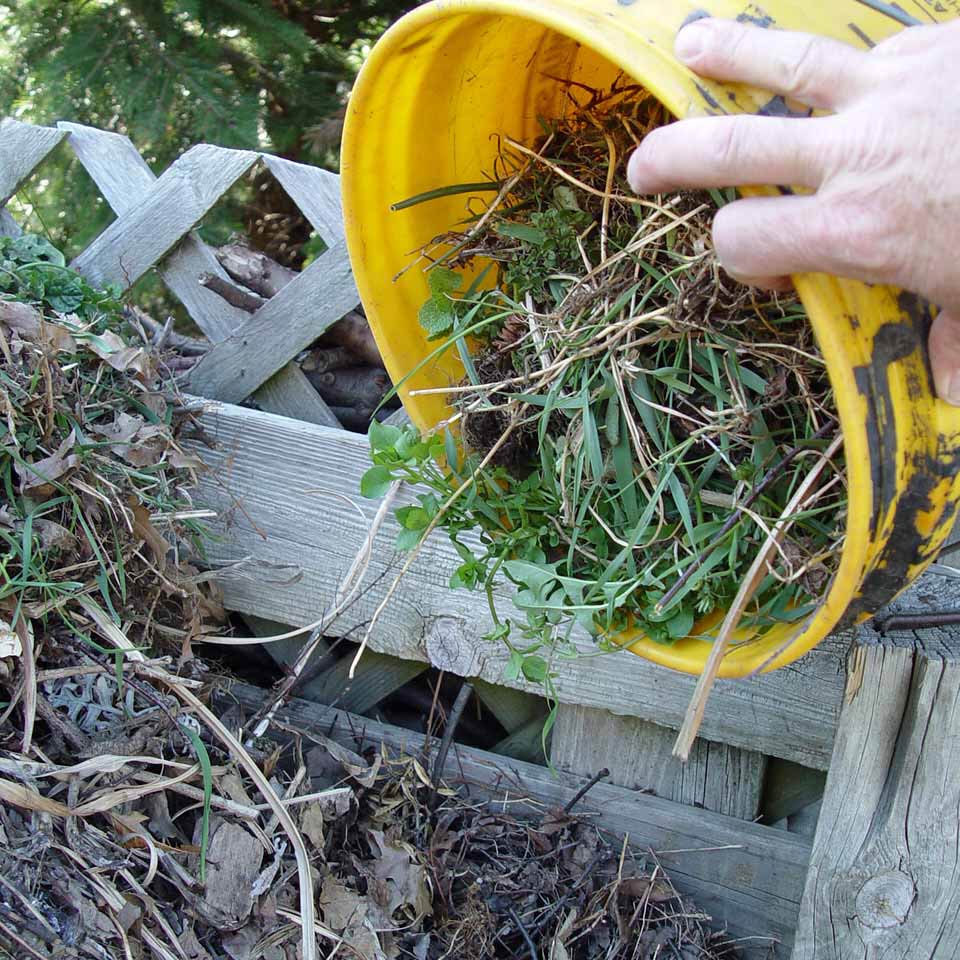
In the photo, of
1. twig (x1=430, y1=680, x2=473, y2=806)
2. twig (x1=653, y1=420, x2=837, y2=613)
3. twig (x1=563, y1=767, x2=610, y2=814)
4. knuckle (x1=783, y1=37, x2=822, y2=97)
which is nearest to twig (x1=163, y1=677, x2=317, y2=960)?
twig (x1=430, y1=680, x2=473, y2=806)

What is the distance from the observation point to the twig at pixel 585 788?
4.64 feet

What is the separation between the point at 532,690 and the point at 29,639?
70cm

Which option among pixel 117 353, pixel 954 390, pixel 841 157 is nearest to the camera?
pixel 841 157

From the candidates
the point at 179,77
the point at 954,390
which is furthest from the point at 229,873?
the point at 179,77

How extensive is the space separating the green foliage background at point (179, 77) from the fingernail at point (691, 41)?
5.44 feet

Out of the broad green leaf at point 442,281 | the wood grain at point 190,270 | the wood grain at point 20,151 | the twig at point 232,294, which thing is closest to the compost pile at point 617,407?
the broad green leaf at point 442,281

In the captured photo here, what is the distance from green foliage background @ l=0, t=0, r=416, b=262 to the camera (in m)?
2.12

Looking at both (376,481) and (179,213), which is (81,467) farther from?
(179,213)

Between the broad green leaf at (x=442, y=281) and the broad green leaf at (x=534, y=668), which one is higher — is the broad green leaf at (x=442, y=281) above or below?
above

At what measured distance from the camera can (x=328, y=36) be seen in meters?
2.47

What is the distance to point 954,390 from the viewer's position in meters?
0.69

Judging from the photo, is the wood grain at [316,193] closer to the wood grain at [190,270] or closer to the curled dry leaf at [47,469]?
the wood grain at [190,270]

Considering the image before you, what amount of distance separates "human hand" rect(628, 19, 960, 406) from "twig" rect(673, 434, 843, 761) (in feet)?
0.63

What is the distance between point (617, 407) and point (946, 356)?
12.0 inches
